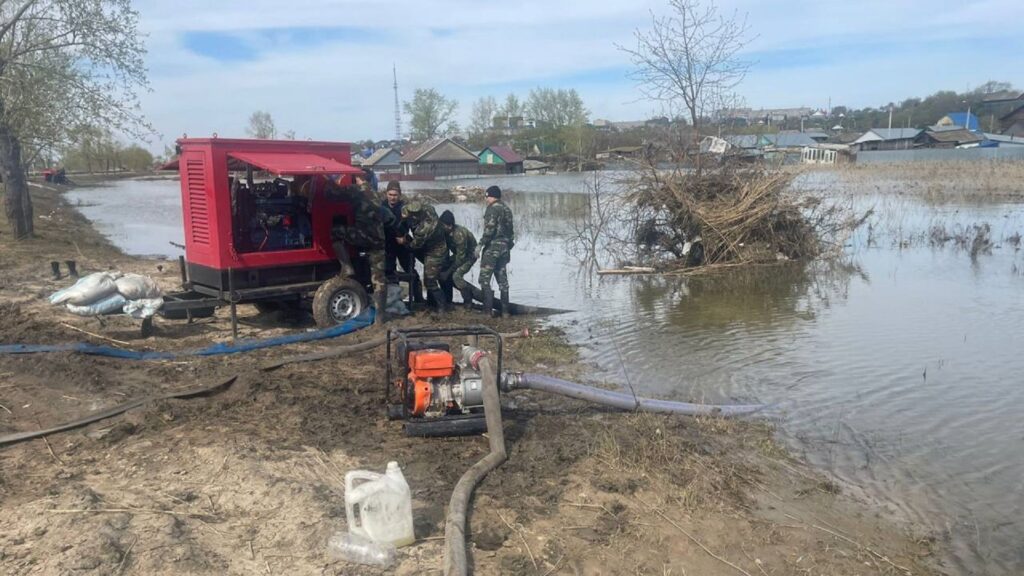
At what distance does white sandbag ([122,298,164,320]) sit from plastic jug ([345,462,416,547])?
580cm

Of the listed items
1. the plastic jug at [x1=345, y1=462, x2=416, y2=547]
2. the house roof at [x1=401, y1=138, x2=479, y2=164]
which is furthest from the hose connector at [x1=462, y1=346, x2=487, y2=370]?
the house roof at [x1=401, y1=138, x2=479, y2=164]

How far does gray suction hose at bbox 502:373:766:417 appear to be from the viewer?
5984mm

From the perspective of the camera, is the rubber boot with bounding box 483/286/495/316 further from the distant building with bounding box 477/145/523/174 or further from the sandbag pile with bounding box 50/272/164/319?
the distant building with bounding box 477/145/523/174

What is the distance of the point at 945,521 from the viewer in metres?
4.95

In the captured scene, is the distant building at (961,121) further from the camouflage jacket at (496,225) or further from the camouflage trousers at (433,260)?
the camouflage trousers at (433,260)

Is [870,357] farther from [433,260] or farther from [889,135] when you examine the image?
[889,135]

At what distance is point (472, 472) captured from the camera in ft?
15.7

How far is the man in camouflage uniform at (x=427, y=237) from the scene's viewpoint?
9.96 meters

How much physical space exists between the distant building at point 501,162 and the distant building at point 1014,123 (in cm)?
5145

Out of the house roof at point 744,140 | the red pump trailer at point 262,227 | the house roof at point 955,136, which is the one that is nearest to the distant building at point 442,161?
the house roof at point 955,136

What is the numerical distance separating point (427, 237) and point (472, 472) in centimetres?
556

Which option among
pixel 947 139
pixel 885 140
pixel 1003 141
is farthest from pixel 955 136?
pixel 885 140

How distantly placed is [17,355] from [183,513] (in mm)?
4273

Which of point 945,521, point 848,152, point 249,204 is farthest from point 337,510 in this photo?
point 848,152
